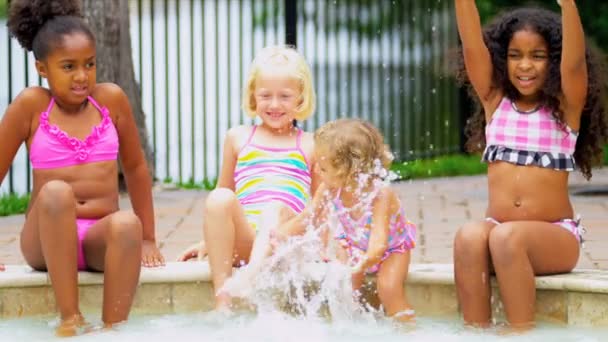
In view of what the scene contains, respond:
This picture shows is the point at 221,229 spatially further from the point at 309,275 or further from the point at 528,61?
the point at 528,61

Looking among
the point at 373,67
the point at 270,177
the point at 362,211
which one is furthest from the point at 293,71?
the point at 373,67

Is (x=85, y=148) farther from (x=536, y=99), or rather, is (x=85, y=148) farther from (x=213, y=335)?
(x=536, y=99)

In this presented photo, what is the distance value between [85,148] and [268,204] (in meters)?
0.70

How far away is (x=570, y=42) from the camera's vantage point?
4121 millimetres

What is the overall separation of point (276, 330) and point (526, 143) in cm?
107

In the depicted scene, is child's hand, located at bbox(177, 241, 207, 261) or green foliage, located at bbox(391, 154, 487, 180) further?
green foliage, located at bbox(391, 154, 487, 180)

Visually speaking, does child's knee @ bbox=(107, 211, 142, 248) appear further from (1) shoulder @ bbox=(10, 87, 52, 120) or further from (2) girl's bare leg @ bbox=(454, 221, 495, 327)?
(2) girl's bare leg @ bbox=(454, 221, 495, 327)

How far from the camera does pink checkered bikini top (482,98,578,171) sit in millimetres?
4312

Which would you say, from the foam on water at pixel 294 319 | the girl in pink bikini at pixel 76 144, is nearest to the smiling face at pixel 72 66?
the girl in pink bikini at pixel 76 144

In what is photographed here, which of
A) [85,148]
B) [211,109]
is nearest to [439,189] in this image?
[85,148]

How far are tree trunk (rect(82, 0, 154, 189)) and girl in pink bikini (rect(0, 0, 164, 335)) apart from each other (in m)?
3.47

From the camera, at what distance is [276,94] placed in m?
4.73

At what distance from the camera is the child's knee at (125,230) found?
13.9ft

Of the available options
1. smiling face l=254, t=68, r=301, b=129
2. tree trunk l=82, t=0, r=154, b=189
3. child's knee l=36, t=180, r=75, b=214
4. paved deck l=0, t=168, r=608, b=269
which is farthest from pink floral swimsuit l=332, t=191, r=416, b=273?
tree trunk l=82, t=0, r=154, b=189
